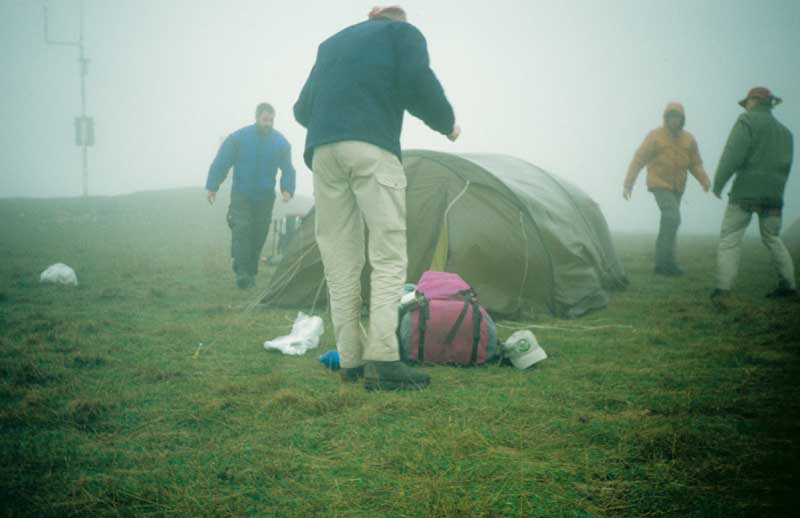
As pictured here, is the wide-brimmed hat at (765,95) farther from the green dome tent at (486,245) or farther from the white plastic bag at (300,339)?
the white plastic bag at (300,339)

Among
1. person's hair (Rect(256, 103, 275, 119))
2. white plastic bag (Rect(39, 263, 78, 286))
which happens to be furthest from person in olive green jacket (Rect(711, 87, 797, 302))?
white plastic bag (Rect(39, 263, 78, 286))

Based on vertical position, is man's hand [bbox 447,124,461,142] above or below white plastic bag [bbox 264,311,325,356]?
above

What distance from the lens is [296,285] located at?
646 cm

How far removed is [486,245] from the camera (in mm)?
6180

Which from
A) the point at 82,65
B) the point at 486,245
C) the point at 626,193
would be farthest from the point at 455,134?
the point at 82,65

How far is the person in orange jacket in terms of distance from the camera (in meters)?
8.79

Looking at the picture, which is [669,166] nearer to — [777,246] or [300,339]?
[777,246]

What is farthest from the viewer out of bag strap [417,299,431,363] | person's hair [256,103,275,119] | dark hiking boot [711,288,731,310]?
person's hair [256,103,275,119]

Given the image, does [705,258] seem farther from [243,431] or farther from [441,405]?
[243,431]

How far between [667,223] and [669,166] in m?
0.92

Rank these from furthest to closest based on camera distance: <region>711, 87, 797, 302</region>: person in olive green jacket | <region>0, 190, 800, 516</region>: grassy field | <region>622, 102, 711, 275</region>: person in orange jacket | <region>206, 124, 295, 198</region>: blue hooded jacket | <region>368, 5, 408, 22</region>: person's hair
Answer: <region>622, 102, 711, 275</region>: person in orange jacket
<region>206, 124, 295, 198</region>: blue hooded jacket
<region>711, 87, 797, 302</region>: person in olive green jacket
<region>368, 5, 408, 22</region>: person's hair
<region>0, 190, 800, 516</region>: grassy field

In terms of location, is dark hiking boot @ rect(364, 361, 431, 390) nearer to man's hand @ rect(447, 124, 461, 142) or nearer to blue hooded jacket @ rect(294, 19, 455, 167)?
blue hooded jacket @ rect(294, 19, 455, 167)

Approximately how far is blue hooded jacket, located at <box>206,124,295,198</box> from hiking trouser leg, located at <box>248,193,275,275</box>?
107mm

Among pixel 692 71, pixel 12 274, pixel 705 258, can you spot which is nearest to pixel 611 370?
pixel 12 274
